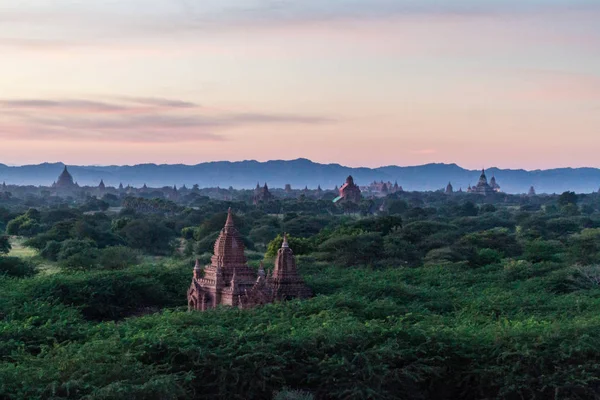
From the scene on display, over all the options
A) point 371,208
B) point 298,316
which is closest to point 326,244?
point 298,316

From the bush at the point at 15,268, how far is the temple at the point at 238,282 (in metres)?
16.2

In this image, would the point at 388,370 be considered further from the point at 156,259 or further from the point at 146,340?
the point at 156,259

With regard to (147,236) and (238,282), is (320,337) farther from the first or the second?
(147,236)

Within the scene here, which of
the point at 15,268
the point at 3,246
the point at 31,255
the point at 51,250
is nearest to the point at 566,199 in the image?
the point at 31,255

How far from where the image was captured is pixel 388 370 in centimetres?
2275

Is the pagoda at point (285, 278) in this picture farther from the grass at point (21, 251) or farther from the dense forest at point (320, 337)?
the grass at point (21, 251)

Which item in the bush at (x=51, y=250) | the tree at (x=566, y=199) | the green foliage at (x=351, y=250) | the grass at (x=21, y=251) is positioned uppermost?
the tree at (x=566, y=199)

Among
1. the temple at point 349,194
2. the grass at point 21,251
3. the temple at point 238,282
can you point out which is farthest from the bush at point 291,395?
the temple at point 349,194

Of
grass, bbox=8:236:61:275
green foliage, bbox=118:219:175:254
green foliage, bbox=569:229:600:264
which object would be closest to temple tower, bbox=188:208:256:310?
grass, bbox=8:236:61:275

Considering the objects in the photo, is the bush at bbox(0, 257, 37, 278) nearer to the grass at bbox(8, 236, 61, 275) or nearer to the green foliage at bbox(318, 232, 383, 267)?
the grass at bbox(8, 236, 61, 275)

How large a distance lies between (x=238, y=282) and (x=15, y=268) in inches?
749

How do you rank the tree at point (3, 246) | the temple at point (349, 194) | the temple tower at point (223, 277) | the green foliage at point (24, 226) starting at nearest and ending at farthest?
the temple tower at point (223, 277)
the tree at point (3, 246)
the green foliage at point (24, 226)
the temple at point (349, 194)

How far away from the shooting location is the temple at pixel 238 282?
30.7 meters

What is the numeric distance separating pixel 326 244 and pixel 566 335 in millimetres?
29408
